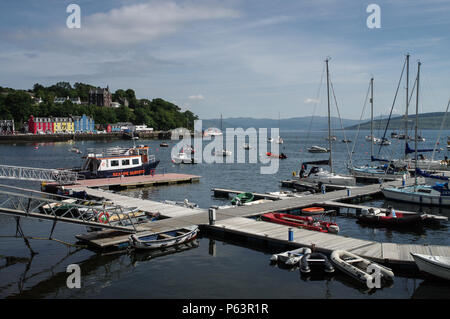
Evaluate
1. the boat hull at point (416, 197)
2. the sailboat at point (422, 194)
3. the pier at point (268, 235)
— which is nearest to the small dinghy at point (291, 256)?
the pier at point (268, 235)

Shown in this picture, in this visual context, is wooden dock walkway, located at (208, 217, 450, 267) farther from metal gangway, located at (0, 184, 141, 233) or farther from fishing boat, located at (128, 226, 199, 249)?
metal gangway, located at (0, 184, 141, 233)

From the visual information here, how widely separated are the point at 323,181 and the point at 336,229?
62.3 feet

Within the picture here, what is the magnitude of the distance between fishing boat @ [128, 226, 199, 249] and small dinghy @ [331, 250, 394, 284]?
7717 mm

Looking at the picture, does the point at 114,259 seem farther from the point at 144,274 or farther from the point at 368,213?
the point at 368,213

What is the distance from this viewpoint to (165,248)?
20688mm

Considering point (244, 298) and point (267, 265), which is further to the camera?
point (267, 265)

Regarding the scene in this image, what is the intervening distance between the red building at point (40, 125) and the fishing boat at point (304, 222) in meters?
174

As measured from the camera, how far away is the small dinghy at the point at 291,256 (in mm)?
17734

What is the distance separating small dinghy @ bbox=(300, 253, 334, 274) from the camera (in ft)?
56.0

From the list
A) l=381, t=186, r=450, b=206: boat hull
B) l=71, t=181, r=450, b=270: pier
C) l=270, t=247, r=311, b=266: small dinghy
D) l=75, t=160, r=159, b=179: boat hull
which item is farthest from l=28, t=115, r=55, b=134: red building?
l=270, t=247, r=311, b=266: small dinghy

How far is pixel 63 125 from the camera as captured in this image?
18638cm

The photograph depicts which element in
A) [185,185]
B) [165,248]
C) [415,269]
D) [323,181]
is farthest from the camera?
[185,185]

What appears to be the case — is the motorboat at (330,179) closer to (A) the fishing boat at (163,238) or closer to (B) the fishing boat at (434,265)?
(A) the fishing boat at (163,238)
